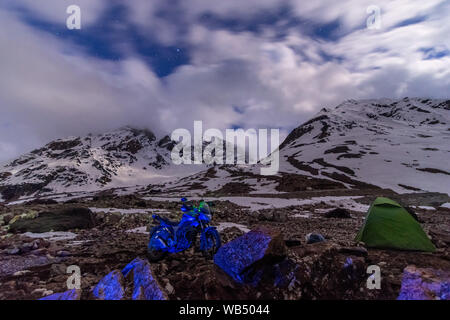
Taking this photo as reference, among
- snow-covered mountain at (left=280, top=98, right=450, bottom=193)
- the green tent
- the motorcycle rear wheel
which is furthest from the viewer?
snow-covered mountain at (left=280, top=98, right=450, bottom=193)

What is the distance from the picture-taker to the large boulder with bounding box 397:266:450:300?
11.2ft

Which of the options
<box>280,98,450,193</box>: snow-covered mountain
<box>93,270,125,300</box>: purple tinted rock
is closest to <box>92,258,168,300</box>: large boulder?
<box>93,270,125,300</box>: purple tinted rock

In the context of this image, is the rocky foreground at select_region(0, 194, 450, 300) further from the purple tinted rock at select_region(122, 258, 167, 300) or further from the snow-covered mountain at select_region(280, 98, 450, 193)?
the snow-covered mountain at select_region(280, 98, 450, 193)

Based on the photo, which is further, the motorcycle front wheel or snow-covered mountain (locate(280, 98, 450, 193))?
snow-covered mountain (locate(280, 98, 450, 193))

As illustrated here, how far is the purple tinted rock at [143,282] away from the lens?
375 cm

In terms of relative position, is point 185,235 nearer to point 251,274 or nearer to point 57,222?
point 251,274

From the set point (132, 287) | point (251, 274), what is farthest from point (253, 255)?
point (132, 287)

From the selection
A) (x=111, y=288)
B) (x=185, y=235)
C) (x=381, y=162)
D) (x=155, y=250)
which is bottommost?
(x=155, y=250)

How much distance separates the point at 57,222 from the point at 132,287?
29.6 ft

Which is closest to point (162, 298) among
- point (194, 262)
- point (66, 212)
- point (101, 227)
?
point (194, 262)

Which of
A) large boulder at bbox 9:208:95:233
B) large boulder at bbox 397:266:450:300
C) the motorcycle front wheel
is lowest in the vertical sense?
large boulder at bbox 9:208:95:233

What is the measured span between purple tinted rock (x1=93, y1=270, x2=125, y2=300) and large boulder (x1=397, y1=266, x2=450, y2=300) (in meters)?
4.49

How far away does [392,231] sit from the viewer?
7125mm

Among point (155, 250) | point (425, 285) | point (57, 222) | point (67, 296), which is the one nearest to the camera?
point (425, 285)
